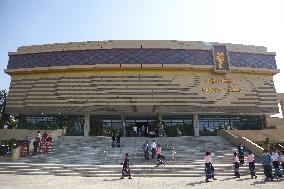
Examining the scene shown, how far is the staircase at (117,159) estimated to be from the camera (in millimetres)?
15992

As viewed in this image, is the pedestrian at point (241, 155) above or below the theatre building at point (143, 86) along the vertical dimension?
below

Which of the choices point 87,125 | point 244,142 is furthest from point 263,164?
point 87,125

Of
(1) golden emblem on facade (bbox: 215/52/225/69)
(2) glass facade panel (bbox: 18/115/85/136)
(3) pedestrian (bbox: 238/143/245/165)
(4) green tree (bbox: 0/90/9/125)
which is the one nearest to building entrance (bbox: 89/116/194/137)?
(2) glass facade panel (bbox: 18/115/85/136)

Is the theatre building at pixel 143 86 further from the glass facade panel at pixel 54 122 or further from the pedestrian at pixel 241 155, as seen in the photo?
the pedestrian at pixel 241 155

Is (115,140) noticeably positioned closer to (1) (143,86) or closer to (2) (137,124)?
(1) (143,86)

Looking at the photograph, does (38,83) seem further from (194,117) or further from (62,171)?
(62,171)

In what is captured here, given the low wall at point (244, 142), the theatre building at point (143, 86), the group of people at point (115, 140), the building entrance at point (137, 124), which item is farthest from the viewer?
the building entrance at point (137, 124)

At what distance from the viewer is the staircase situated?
52.5 ft

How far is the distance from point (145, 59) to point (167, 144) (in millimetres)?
11643

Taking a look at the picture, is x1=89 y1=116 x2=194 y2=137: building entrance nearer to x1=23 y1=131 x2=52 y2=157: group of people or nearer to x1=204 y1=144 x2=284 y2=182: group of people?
x1=23 y1=131 x2=52 y2=157: group of people

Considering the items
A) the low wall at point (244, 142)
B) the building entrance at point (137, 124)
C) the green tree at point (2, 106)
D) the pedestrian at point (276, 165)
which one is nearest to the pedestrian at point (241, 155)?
the low wall at point (244, 142)

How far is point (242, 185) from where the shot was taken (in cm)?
1237

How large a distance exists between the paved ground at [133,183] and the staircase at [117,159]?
1342 millimetres

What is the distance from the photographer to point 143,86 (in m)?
32.7
